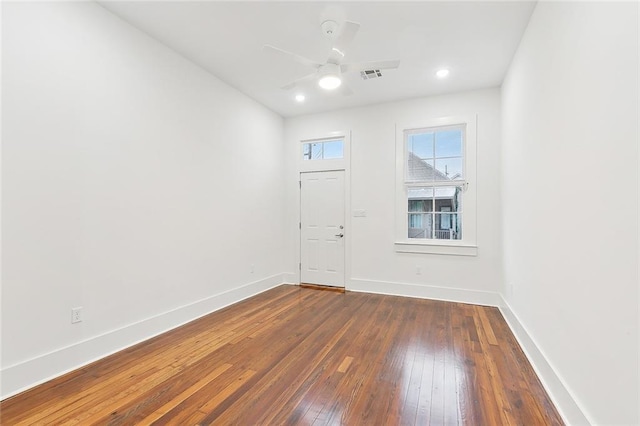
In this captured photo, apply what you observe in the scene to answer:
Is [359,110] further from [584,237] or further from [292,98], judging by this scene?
[584,237]

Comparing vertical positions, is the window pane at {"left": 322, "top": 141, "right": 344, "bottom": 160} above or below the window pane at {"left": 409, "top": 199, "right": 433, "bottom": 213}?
above

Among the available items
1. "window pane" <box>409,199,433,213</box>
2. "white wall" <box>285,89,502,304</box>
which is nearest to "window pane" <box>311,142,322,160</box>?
"white wall" <box>285,89,502,304</box>

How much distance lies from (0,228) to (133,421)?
61.6 inches

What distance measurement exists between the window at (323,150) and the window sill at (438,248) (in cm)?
183

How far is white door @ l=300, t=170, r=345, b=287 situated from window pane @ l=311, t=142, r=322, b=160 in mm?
313

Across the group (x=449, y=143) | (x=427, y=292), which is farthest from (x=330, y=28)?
(x=427, y=292)

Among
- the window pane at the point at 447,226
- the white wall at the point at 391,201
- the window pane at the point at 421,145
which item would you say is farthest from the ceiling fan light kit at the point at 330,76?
the window pane at the point at 447,226

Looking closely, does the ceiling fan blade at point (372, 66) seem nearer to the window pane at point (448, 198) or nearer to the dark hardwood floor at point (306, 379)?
the window pane at point (448, 198)

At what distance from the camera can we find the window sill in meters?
4.23

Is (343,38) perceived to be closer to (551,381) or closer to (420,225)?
(551,381)

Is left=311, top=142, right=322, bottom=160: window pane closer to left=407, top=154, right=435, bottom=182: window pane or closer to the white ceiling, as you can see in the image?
the white ceiling

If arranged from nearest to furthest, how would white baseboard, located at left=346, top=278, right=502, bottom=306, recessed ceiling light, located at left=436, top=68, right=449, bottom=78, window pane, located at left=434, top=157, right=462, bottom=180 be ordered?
recessed ceiling light, located at left=436, top=68, right=449, bottom=78, white baseboard, located at left=346, top=278, right=502, bottom=306, window pane, located at left=434, top=157, right=462, bottom=180

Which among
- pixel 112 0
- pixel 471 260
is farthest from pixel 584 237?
pixel 112 0

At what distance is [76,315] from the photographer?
241 cm
